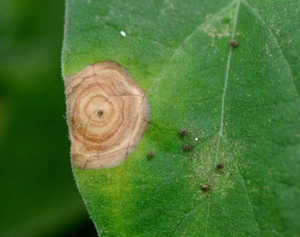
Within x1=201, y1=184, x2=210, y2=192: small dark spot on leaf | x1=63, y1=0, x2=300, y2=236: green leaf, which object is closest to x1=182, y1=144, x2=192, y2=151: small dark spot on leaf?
x1=63, y1=0, x2=300, y2=236: green leaf

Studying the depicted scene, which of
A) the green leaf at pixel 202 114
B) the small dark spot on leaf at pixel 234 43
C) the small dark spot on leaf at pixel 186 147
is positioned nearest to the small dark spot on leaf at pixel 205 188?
the green leaf at pixel 202 114

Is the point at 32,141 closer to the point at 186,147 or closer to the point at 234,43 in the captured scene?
the point at 186,147

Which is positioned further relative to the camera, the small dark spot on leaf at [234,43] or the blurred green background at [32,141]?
the blurred green background at [32,141]

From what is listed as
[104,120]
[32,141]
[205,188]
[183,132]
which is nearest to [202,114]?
[183,132]

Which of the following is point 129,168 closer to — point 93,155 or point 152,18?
point 93,155

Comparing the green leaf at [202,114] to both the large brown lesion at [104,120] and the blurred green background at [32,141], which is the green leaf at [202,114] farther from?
the blurred green background at [32,141]

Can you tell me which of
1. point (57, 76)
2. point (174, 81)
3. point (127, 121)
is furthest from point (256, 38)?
point (57, 76)

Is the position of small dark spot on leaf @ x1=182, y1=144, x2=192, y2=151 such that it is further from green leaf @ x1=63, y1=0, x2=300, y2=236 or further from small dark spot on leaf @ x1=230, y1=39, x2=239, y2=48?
small dark spot on leaf @ x1=230, y1=39, x2=239, y2=48
